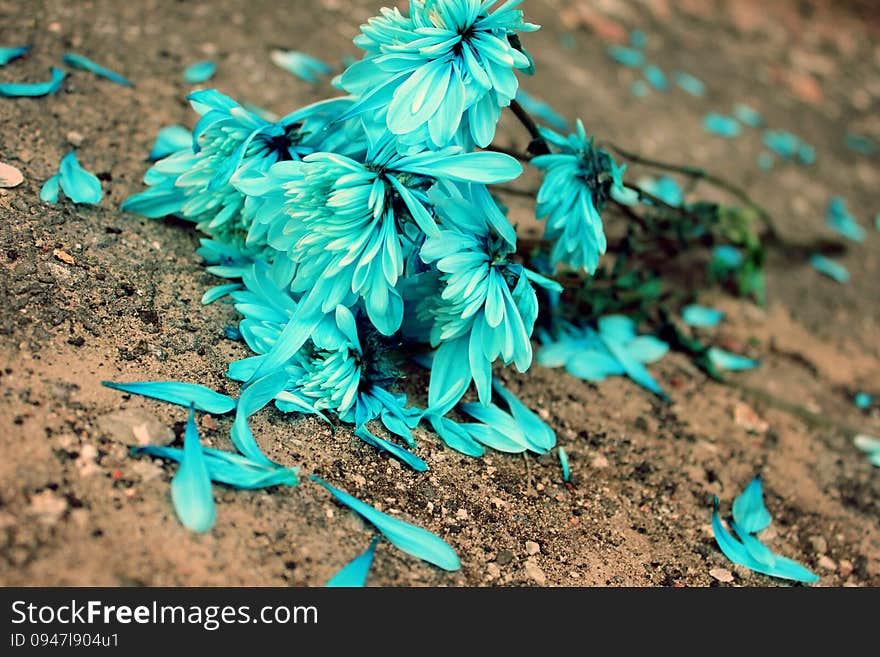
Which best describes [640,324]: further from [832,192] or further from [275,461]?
[832,192]

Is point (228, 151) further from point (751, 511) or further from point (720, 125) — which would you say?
point (720, 125)

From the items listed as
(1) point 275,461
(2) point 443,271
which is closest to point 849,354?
(2) point 443,271

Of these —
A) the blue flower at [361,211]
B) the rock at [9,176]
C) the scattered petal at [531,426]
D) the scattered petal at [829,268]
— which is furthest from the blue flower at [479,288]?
the scattered petal at [829,268]

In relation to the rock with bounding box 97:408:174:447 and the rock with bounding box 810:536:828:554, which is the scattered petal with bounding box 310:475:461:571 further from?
the rock with bounding box 810:536:828:554

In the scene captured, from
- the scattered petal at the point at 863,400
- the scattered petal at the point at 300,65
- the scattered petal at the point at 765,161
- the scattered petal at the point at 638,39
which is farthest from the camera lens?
the scattered petal at the point at 638,39

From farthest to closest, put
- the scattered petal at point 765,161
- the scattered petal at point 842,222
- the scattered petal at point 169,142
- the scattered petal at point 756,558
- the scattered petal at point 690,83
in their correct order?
the scattered petal at point 690,83 → the scattered petal at point 765,161 → the scattered petal at point 842,222 → the scattered petal at point 169,142 → the scattered petal at point 756,558

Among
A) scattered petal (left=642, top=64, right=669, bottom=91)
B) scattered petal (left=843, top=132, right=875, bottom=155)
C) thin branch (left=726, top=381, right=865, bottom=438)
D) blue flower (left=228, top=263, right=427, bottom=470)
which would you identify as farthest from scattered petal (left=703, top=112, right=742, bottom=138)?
blue flower (left=228, top=263, right=427, bottom=470)

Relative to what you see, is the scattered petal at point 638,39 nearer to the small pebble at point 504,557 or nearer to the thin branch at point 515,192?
the thin branch at point 515,192
